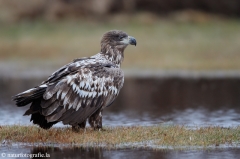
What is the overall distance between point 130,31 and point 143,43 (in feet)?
9.67

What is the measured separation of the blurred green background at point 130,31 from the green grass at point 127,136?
16618 mm

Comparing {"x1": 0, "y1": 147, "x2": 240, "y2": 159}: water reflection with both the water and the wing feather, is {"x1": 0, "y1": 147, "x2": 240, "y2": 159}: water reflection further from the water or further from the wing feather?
the wing feather

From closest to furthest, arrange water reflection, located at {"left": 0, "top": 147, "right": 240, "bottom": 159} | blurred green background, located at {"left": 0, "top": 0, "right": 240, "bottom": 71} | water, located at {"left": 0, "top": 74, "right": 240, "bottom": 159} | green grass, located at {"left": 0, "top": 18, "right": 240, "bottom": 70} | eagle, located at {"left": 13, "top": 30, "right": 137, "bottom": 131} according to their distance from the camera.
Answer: water reflection, located at {"left": 0, "top": 147, "right": 240, "bottom": 159}, water, located at {"left": 0, "top": 74, "right": 240, "bottom": 159}, eagle, located at {"left": 13, "top": 30, "right": 137, "bottom": 131}, green grass, located at {"left": 0, "top": 18, "right": 240, "bottom": 70}, blurred green background, located at {"left": 0, "top": 0, "right": 240, "bottom": 71}

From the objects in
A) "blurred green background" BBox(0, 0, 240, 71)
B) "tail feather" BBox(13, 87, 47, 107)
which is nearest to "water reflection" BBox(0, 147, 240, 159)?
"tail feather" BBox(13, 87, 47, 107)

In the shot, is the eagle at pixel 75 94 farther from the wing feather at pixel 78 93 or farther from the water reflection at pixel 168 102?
the water reflection at pixel 168 102

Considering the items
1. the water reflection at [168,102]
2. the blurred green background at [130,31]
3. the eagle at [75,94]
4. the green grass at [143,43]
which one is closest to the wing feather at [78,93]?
the eagle at [75,94]

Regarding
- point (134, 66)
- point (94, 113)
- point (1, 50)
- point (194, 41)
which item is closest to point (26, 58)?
point (1, 50)

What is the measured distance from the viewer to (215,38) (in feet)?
111

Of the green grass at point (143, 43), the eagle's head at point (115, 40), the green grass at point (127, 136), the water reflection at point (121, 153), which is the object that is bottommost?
the water reflection at point (121, 153)

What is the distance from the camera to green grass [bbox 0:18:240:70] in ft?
101

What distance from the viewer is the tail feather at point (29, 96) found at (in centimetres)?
1203

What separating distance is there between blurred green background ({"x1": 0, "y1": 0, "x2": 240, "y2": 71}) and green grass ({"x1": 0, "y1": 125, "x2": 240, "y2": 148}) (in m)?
16.6

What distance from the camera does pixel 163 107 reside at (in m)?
19.3

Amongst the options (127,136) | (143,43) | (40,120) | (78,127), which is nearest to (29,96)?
(40,120)
